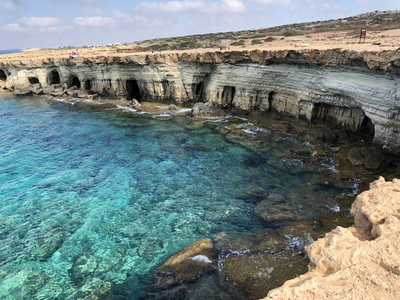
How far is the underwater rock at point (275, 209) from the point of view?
43.0 feet

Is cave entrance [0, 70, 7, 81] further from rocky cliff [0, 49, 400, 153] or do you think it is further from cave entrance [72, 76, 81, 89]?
cave entrance [72, 76, 81, 89]

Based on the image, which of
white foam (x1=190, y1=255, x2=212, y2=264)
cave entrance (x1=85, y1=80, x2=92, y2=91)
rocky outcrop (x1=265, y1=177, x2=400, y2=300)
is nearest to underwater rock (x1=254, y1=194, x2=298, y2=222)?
white foam (x1=190, y1=255, x2=212, y2=264)

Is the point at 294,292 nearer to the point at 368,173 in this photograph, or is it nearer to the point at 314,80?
the point at 368,173

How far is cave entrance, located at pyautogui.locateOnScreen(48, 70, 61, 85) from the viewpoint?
143 feet

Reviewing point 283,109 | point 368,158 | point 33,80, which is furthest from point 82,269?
point 33,80

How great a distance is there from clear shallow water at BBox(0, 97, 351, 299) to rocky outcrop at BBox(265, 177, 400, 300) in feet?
17.2

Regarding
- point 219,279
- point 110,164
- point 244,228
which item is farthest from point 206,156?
point 219,279

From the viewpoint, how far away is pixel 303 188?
50.9 feet

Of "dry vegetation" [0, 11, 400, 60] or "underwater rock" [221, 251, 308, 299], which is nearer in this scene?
"underwater rock" [221, 251, 308, 299]

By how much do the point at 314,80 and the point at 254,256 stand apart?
49.8 feet

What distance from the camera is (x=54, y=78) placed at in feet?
148

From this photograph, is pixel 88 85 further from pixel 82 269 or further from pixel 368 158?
pixel 368 158

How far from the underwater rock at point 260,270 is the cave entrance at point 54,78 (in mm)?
43553

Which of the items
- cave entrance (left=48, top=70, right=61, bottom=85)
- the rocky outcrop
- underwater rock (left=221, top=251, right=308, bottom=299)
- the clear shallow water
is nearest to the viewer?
the rocky outcrop
